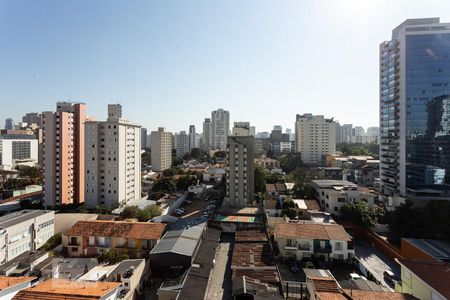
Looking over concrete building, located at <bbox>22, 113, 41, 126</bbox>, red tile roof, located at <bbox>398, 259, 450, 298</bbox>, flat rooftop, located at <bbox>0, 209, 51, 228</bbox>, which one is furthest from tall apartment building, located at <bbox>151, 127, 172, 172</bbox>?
concrete building, located at <bbox>22, 113, 41, 126</bbox>

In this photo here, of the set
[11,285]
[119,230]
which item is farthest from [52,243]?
[11,285]

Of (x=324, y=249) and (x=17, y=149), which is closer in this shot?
(x=324, y=249)

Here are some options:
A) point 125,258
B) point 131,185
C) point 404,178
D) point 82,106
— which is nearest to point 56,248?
point 125,258

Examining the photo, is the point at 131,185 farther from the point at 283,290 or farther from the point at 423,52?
the point at 423,52

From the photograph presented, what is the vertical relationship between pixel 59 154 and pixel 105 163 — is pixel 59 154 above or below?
above

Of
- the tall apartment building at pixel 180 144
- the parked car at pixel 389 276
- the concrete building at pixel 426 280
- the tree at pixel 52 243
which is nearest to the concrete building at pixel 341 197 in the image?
the parked car at pixel 389 276

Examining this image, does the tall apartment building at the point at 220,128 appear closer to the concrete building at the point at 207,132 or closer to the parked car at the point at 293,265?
the concrete building at the point at 207,132

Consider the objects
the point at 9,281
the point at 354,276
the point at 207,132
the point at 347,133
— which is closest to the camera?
the point at 9,281

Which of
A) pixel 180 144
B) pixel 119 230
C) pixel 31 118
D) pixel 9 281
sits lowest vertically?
pixel 9 281

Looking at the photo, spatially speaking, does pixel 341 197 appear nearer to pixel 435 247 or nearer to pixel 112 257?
pixel 435 247
